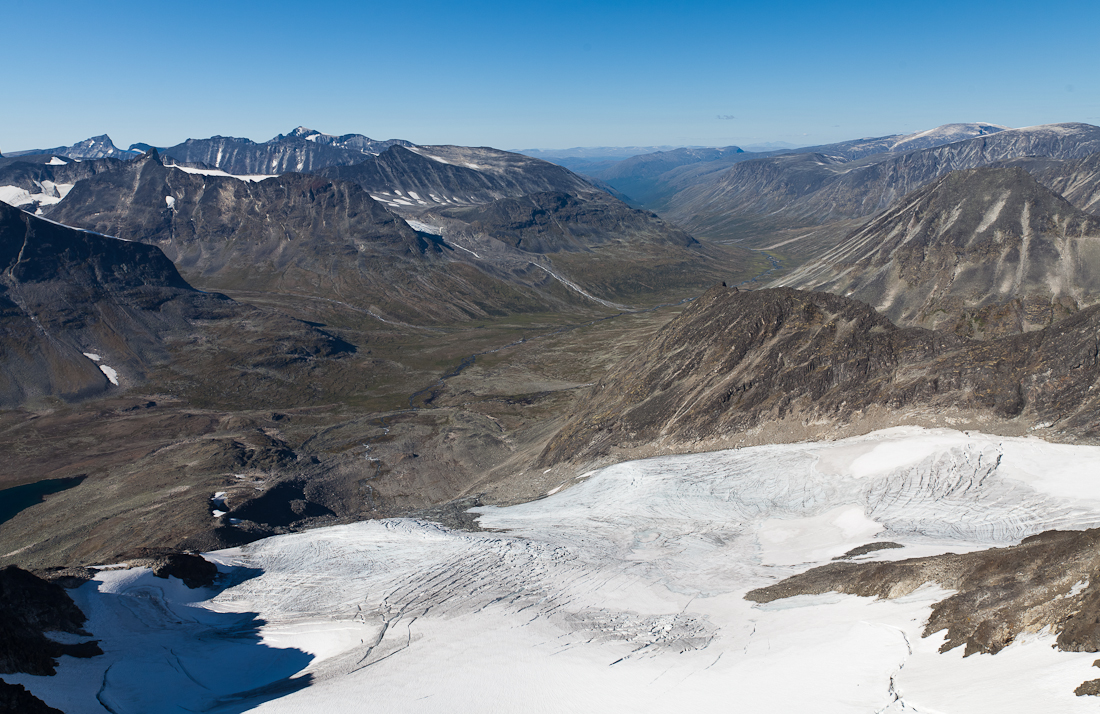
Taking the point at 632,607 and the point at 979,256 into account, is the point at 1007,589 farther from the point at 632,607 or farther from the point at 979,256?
the point at 979,256

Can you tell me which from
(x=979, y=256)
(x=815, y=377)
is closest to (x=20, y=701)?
(x=815, y=377)

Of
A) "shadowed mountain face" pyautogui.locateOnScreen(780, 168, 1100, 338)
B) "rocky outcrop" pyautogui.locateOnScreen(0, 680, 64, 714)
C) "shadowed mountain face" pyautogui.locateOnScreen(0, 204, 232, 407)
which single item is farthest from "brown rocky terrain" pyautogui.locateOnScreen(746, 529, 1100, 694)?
"shadowed mountain face" pyautogui.locateOnScreen(0, 204, 232, 407)

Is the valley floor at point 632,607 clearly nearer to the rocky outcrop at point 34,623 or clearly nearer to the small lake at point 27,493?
the rocky outcrop at point 34,623

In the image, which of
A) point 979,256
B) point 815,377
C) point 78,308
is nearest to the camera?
point 815,377

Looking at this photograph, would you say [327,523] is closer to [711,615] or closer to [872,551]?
[711,615]

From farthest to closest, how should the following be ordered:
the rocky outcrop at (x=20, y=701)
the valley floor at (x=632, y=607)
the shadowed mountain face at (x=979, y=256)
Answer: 1. the shadowed mountain face at (x=979, y=256)
2. the valley floor at (x=632, y=607)
3. the rocky outcrop at (x=20, y=701)

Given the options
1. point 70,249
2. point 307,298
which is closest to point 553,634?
point 70,249

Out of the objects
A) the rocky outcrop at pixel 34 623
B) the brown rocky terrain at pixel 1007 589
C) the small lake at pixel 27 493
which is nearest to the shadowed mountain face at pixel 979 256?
the brown rocky terrain at pixel 1007 589
